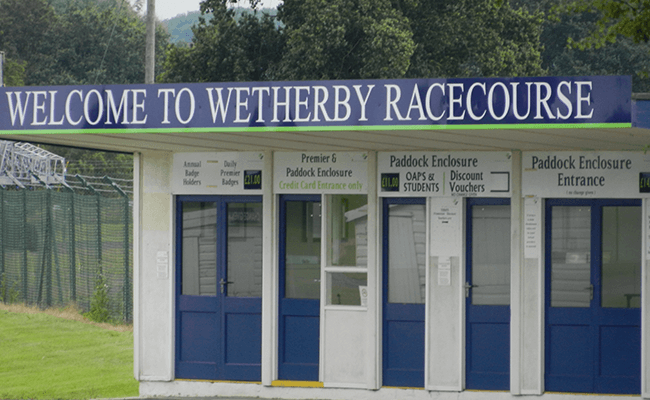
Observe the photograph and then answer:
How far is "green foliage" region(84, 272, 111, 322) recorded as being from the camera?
16422 mm

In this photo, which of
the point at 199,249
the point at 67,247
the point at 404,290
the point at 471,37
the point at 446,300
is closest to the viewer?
the point at 446,300

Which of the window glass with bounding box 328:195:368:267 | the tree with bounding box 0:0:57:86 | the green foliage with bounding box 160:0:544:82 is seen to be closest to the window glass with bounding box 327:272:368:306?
the window glass with bounding box 328:195:368:267

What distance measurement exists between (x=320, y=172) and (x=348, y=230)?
688mm

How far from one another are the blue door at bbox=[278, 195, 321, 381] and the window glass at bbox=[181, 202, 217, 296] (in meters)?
0.79

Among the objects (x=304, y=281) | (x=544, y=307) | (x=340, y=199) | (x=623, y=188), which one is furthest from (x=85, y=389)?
(x=623, y=188)

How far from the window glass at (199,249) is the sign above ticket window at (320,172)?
2.86ft

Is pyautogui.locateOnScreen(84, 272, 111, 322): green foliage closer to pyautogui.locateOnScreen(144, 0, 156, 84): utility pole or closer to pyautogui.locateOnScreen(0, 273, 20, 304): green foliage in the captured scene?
pyautogui.locateOnScreen(0, 273, 20, 304): green foliage

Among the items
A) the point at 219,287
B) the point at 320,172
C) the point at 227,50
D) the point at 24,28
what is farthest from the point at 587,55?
the point at 219,287

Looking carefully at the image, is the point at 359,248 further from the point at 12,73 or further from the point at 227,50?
the point at 12,73

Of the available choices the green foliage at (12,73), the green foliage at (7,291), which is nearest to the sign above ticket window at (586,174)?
the green foliage at (7,291)

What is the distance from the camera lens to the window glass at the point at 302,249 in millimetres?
9812

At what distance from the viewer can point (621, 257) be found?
914 centimetres

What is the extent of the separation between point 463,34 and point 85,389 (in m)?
20.6

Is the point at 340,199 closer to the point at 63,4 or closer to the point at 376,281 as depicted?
the point at 376,281
